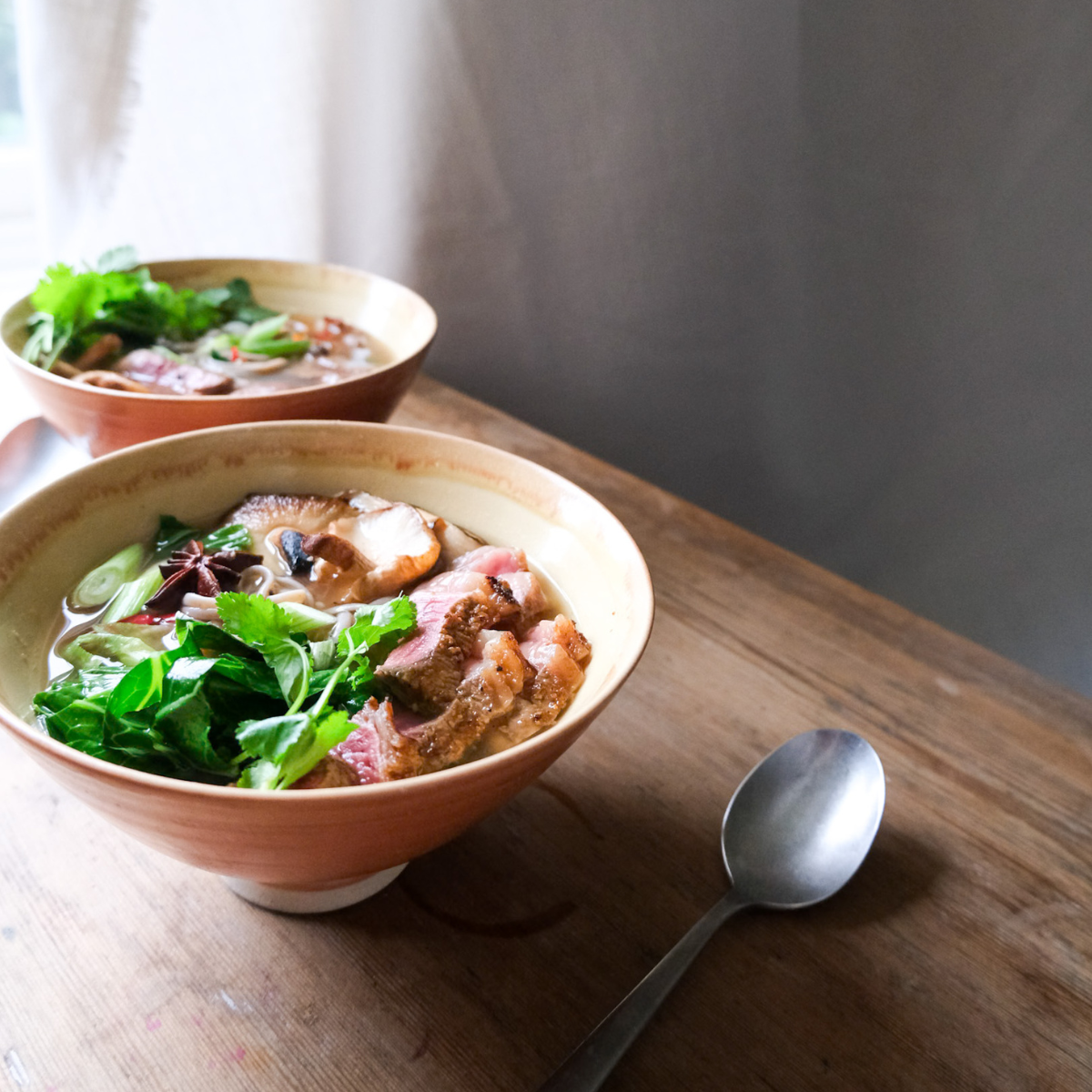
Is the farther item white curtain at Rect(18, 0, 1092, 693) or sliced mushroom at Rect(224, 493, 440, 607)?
white curtain at Rect(18, 0, 1092, 693)

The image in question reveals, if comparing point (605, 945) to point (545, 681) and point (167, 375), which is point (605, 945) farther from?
point (167, 375)

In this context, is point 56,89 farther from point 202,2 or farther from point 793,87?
point 793,87

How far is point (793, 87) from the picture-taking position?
4.95 feet

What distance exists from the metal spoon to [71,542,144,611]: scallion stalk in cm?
68

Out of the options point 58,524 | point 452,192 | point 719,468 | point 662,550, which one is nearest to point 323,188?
point 452,192

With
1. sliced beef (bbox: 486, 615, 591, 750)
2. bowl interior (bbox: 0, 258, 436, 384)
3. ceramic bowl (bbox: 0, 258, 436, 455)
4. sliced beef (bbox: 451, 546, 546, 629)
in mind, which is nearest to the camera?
sliced beef (bbox: 486, 615, 591, 750)

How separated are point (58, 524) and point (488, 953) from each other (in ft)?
2.06

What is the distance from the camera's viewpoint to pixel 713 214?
5.52 ft

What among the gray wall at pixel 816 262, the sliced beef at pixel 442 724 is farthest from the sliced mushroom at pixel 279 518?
the gray wall at pixel 816 262

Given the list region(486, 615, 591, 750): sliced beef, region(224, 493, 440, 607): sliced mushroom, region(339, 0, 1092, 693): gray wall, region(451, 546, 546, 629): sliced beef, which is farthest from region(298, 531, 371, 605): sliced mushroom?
region(339, 0, 1092, 693): gray wall

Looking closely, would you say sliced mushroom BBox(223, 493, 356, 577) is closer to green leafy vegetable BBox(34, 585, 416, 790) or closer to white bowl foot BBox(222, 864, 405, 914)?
green leafy vegetable BBox(34, 585, 416, 790)

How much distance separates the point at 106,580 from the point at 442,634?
1.29 ft

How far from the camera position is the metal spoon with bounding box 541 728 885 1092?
93 cm

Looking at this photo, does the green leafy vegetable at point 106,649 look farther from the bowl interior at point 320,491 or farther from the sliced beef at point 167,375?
the sliced beef at point 167,375
